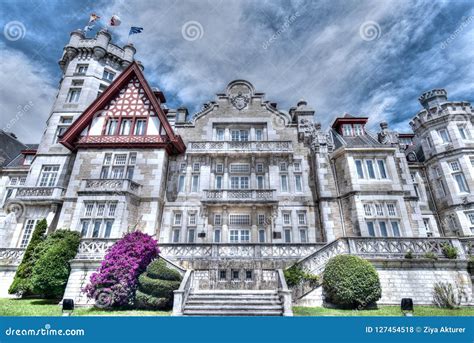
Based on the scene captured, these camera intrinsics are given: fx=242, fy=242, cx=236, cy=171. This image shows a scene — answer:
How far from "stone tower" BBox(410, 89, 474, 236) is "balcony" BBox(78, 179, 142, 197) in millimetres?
28253

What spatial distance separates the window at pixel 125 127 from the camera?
21.7 meters

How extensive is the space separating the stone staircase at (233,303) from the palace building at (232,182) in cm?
134

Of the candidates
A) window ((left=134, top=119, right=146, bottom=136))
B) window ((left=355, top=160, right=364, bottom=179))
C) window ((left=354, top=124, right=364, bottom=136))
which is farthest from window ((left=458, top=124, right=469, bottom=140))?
window ((left=134, top=119, right=146, bottom=136))

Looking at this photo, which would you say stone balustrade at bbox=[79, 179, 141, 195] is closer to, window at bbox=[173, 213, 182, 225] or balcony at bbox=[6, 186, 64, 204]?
balcony at bbox=[6, 186, 64, 204]

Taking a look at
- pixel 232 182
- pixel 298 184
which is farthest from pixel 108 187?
pixel 298 184

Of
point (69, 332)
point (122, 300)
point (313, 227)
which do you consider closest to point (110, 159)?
point (122, 300)

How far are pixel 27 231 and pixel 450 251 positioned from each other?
92.6 feet

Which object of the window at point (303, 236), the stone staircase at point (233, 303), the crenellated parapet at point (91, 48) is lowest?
the stone staircase at point (233, 303)

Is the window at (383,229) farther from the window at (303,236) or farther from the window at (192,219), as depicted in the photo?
the window at (192,219)

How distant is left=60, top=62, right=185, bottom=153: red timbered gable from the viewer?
68.2 feet

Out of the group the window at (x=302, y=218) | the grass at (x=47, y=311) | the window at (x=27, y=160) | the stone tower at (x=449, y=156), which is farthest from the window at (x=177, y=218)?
the stone tower at (x=449, y=156)

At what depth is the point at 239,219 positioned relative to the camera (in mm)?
19734

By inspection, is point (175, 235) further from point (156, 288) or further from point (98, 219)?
point (156, 288)

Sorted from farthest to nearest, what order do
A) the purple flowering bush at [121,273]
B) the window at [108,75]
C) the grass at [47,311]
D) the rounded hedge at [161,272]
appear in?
1. the window at [108,75]
2. the rounded hedge at [161,272]
3. the purple flowering bush at [121,273]
4. the grass at [47,311]
